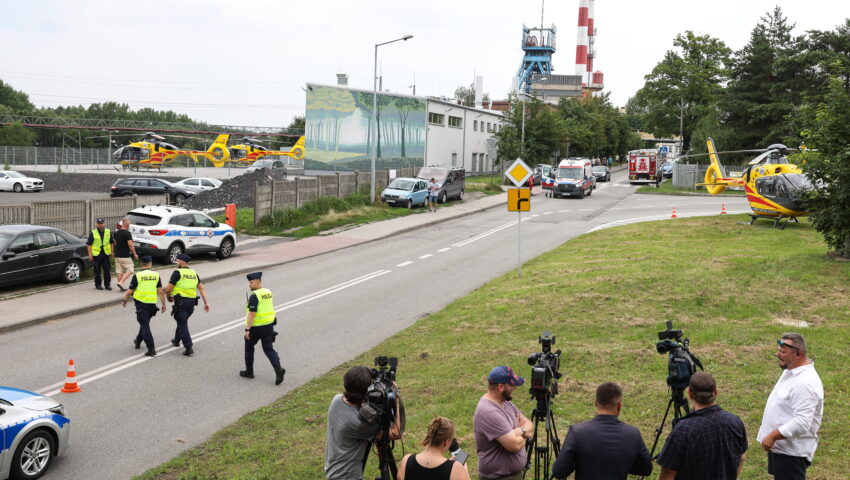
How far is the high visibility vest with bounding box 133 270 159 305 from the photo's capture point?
11.8m

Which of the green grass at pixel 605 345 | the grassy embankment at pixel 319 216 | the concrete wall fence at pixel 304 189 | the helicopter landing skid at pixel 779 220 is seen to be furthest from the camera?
the concrete wall fence at pixel 304 189

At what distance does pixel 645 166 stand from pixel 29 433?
58.9 m

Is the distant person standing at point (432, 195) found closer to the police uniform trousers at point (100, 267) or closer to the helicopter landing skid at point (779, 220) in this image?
the helicopter landing skid at point (779, 220)

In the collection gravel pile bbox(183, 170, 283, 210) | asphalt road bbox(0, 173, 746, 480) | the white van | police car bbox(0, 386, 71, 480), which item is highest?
the white van

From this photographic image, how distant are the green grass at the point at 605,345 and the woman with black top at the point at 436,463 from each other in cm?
240

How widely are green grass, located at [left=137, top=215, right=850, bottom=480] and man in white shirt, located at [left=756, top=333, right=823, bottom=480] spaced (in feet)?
3.31

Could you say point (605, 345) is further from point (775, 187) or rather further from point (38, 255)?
point (775, 187)

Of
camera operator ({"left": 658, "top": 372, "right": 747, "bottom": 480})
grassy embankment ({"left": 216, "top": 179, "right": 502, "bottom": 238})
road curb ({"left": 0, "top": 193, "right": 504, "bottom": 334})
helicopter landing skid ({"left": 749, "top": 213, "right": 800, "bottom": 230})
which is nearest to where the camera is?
camera operator ({"left": 658, "top": 372, "right": 747, "bottom": 480})

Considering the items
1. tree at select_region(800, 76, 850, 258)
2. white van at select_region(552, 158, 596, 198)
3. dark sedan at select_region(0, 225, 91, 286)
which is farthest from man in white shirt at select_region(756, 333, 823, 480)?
white van at select_region(552, 158, 596, 198)

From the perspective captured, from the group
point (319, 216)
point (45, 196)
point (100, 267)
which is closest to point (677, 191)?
point (319, 216)

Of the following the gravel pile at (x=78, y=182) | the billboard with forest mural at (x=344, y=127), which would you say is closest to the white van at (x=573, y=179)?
the billboard with forest mural at (x=344, y=127)

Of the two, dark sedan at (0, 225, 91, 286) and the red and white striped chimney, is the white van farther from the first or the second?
the red and white striped chimney

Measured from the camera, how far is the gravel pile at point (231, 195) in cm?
3597

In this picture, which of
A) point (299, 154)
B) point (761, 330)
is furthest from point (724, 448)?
point (299, 154)
